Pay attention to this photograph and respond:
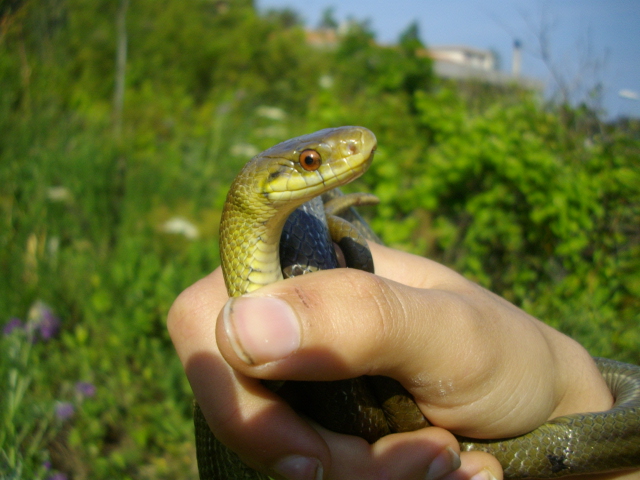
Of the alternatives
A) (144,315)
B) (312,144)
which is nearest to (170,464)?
(144,315)

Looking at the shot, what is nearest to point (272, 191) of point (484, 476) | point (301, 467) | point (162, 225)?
point (301, 467)

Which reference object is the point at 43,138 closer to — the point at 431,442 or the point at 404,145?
the point at 404,145

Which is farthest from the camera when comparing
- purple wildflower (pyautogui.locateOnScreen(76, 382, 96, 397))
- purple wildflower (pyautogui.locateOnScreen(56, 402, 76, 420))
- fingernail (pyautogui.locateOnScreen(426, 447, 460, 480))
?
purple wildflower (pyautogui.locateOnScreen(76, 382, 96, 397))

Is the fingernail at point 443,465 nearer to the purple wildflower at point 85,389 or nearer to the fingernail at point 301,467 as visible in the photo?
the fingernail at point 301,467

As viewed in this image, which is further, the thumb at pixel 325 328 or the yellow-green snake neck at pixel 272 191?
the yellow-green snake neck at pixel 272 191

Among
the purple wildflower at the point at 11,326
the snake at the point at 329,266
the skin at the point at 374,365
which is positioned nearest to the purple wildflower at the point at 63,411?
the purple wildflower at the point at 11,326

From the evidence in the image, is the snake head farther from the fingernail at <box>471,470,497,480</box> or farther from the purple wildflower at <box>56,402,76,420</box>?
the purple wildflower at <box>56,402,76,420</box>

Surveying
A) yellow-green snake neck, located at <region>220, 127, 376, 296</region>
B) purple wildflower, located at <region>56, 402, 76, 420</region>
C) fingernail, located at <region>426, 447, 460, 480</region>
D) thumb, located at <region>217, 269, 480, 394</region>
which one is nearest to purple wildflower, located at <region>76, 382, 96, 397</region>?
purple wildflower, located at <region>56, 402, 76, 420</region>
